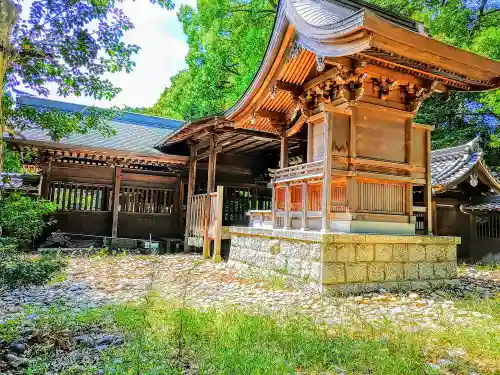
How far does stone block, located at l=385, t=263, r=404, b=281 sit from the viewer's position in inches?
243

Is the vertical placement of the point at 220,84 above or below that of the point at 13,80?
above

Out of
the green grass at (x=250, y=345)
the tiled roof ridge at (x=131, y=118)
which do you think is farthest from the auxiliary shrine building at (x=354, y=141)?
the tiled roof ridge at (x=131, y=118)

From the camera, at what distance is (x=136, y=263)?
29.8ft

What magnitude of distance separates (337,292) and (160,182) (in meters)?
8.79

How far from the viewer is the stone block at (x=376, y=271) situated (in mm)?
6008

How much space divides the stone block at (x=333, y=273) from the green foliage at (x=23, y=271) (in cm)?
377

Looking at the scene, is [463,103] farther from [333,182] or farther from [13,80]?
[13,80]

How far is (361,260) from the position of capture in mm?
5941

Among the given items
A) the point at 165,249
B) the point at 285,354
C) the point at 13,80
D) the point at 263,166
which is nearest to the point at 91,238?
the point at 165,249

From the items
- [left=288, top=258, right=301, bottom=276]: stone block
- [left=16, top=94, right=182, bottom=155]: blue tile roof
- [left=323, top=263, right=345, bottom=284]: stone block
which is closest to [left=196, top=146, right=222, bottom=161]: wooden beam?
[left=16, top=94, right=182, bottom=155]: blue tile roof

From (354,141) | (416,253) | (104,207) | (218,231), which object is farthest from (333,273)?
(104,207)

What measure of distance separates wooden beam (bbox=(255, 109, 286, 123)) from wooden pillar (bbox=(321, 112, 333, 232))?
107 inches

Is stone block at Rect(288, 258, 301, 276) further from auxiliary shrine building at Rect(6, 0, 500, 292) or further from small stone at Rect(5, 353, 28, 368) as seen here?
small stone at Rect(5, 353, 28, 368)

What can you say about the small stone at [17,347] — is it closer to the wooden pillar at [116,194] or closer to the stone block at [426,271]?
the stone block at [426,271]
